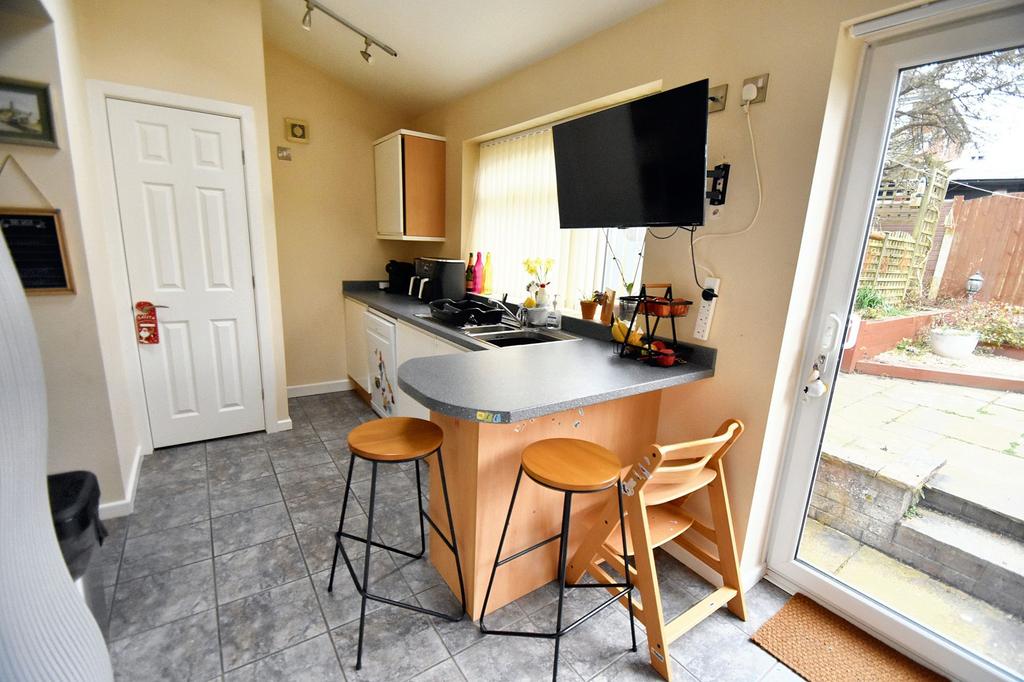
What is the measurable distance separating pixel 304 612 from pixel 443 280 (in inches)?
85.3

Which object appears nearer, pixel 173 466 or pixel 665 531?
pixel 665 531

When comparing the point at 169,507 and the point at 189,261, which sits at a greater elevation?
the point at 189,261

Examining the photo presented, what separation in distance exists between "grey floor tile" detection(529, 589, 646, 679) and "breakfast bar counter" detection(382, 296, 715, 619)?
15 cm

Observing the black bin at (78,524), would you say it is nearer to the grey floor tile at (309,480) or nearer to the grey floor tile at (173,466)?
the grey floor tile at (309,480)

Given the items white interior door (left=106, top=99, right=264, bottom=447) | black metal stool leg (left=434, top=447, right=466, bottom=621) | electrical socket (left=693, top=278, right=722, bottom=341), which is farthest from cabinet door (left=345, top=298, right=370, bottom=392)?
electrical socket (left=693, top=278, right=722, bottom=341)

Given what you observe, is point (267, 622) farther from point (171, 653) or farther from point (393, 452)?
point (393, 452)

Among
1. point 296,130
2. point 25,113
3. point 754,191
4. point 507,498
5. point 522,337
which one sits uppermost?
point 296,130

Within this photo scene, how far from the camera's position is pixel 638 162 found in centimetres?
172

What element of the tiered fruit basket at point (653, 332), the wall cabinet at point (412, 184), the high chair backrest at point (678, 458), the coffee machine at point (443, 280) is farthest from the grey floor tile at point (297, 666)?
the wall cabinet at point (412, 184)

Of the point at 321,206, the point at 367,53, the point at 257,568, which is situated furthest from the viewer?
the point at 321,206

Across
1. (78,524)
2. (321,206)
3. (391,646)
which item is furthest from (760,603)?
(321,206)

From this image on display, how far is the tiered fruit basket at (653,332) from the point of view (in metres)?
1.79

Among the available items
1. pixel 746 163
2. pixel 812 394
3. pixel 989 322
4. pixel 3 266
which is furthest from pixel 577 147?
pixel 3 266

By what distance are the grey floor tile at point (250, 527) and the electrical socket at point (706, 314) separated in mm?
2089
